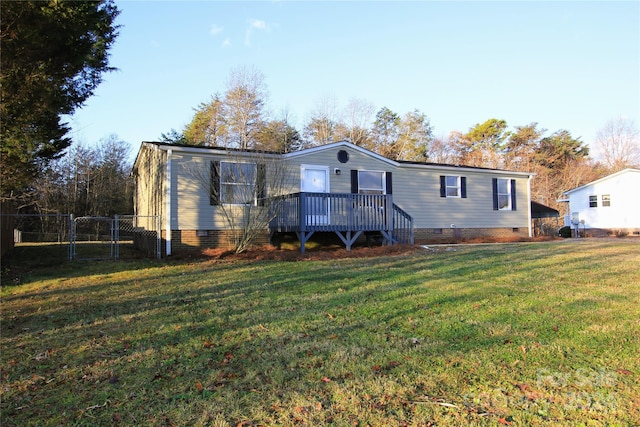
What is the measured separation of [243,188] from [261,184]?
0.60 meters

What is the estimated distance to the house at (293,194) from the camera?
38.7ft

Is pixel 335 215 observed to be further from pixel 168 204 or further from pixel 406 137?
pixel 406 137

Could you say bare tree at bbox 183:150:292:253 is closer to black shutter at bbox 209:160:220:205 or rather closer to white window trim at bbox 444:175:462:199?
black shutter at bbox 209:160:220:205

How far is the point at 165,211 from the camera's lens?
12.0 metres

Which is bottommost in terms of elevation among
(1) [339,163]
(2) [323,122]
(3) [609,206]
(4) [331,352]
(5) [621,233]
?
(4) [331,352]

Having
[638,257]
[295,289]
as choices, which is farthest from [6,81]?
[638,257]

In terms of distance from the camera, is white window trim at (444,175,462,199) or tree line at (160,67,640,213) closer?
white window trim at (444,175,462,199)

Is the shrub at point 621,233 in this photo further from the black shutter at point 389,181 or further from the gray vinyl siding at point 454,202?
the black shutter at point 389,181

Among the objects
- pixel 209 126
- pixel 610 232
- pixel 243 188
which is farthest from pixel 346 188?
pixel 209 126

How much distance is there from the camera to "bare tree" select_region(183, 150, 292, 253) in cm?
1153

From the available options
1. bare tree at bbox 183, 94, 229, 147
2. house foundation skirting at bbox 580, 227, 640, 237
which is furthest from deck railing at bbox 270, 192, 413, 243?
bare tree at bbox 183, 94, 229, 147

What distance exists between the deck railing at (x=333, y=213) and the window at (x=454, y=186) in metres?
4.51

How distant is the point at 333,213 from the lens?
12188 millimetres

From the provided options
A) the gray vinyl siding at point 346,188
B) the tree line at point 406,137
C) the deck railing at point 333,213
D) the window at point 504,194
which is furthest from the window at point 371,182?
the tree line at point 406,137
